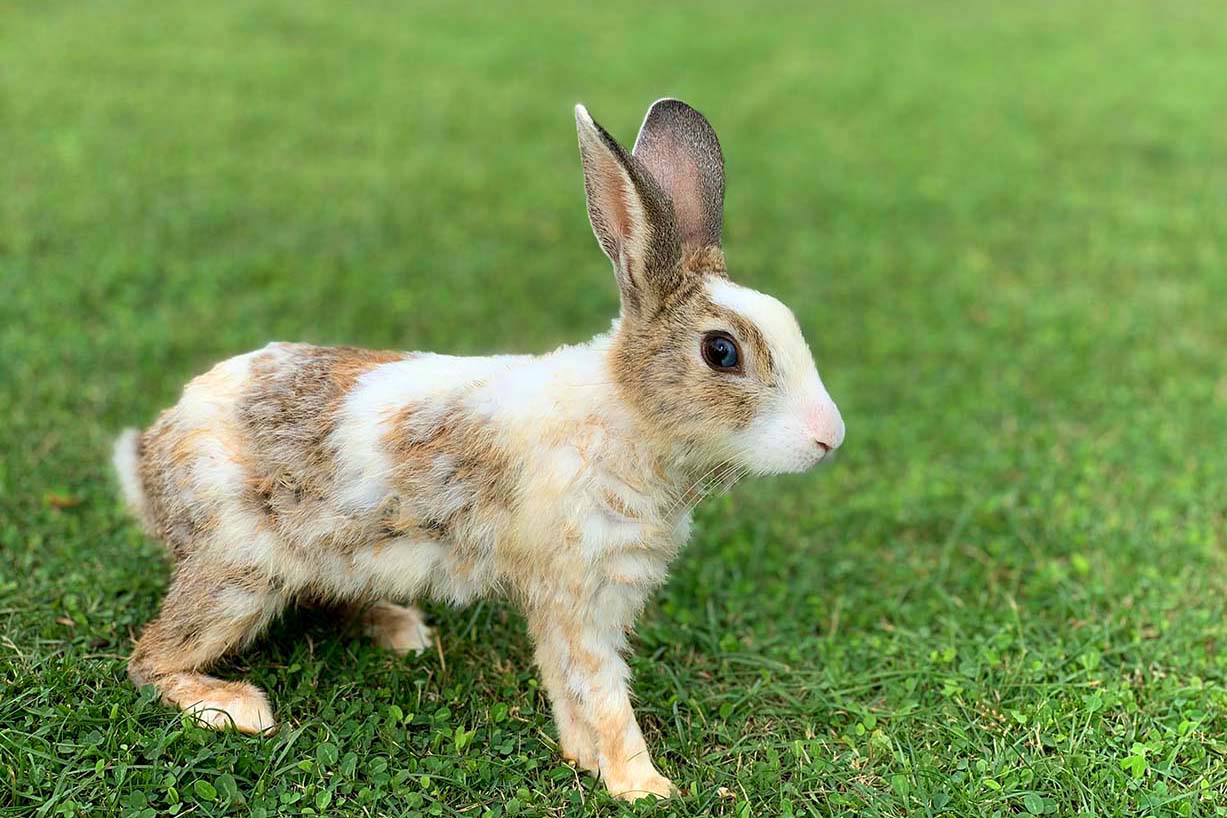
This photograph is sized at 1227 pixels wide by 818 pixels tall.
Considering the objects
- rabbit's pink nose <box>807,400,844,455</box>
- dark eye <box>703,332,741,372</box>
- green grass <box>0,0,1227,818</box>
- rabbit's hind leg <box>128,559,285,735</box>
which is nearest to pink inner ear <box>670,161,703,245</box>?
dark eye <box>703,332,741,372</box>

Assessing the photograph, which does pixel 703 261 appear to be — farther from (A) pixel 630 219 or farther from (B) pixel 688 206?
(A) pixel 630 219

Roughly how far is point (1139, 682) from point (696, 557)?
5.33 feet

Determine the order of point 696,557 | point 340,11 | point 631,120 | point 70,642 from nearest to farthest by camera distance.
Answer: point 70,642 < point 696,557 < point 631,120 < point 340,11

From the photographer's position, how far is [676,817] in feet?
9.78

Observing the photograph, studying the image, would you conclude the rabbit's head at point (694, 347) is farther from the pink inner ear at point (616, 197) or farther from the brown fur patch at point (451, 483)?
the brown fur patch at point (451, 483)

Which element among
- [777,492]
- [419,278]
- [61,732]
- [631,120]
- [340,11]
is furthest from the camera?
[340,11]

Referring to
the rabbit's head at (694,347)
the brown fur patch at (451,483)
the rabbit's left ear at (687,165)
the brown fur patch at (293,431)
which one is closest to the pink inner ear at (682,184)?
the rabbit's left ear at (687,165)

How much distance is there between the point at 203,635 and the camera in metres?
3.17

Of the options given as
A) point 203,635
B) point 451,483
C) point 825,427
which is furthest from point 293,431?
point 825,427

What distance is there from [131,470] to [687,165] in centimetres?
196

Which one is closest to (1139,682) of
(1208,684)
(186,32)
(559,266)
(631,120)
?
(1208,684)

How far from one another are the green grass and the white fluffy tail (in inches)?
13.0

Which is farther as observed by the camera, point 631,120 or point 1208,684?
point 631,120

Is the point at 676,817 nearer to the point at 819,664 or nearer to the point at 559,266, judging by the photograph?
the point at 819,664
